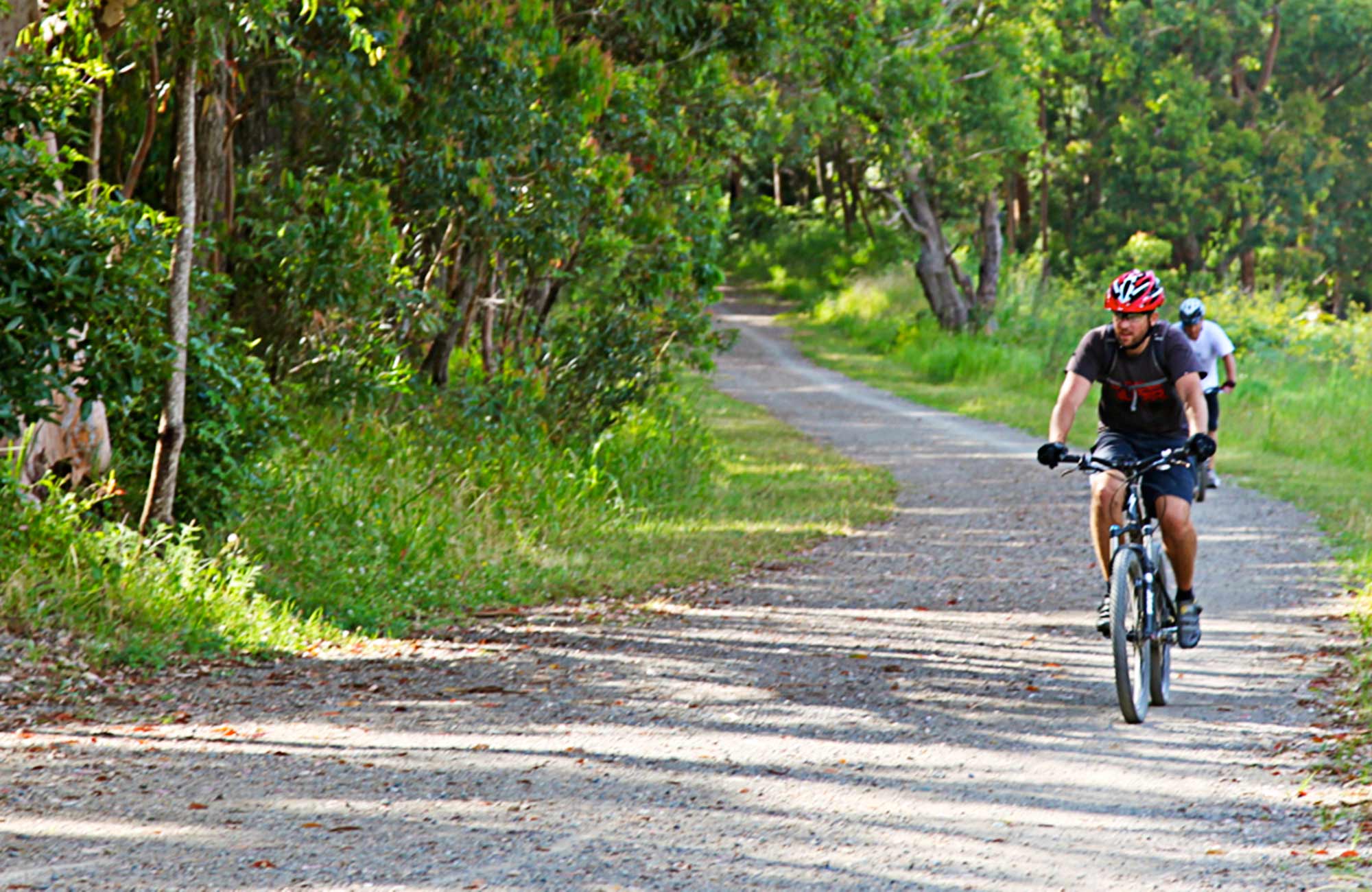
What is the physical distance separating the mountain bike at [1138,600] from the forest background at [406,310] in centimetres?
389

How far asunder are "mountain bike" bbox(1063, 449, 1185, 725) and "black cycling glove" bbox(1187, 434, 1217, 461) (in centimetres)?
10

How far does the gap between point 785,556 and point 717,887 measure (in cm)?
748

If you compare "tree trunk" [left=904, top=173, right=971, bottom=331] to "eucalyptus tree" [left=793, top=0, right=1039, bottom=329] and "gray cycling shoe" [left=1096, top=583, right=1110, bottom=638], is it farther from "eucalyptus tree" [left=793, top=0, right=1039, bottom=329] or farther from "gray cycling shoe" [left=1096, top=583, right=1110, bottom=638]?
"gray cycling shoe" [left=1096, top=583, right=1110, bottom=638]

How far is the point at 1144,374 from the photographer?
7.57m

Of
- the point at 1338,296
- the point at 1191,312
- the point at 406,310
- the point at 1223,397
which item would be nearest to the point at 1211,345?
the point at 1191,312

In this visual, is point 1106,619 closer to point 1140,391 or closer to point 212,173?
point 1140,391

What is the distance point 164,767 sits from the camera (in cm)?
619

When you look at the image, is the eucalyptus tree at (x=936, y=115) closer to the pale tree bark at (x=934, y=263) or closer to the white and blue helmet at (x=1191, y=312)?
the pale tree bark at (x=934, y=263)

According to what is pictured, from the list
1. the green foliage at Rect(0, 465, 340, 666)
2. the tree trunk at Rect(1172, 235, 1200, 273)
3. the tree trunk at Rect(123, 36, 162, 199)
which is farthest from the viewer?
the tree trunk at Rect(1172, 235, 1200, 273)

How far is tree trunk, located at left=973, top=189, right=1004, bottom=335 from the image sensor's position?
3344 centimetres

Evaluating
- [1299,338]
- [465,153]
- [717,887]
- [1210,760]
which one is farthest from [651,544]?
[1299,338]

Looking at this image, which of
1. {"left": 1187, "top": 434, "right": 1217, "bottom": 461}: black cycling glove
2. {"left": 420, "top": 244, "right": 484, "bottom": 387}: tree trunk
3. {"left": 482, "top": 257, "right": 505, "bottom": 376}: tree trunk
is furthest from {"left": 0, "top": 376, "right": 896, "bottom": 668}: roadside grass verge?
{"left": 1187, "top": 434, "right": 1217, "bottom": 461}: black cycling glove

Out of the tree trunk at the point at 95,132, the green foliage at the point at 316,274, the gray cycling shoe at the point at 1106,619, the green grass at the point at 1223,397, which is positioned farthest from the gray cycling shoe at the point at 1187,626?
the tree trunk at the point at 95,132

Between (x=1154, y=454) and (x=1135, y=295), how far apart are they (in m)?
0.79
